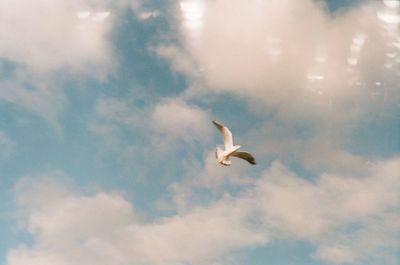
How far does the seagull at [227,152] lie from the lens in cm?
4261

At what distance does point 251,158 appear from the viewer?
45.2 meters

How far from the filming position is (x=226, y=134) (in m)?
45.7

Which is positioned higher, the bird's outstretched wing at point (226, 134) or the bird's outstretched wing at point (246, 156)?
the bird's outstretched wing at point (226, 134)

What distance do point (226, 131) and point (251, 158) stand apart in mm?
4211

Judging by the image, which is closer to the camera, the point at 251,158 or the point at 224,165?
the point at 224,165

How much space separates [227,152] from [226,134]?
308 centimetres

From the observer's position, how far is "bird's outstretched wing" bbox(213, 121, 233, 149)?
44.6 metres

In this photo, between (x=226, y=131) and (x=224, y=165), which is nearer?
(x=224, y=165)

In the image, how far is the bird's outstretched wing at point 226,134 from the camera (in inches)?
1757

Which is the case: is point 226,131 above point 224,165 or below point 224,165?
above

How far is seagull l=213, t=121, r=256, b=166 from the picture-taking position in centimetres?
4261

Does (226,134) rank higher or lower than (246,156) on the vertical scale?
higher

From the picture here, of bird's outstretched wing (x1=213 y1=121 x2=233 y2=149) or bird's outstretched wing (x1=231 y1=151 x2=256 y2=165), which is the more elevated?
bird's outstretched wing (x1=213 y1=121 x2=233 y2=149)

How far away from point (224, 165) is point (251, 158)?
4.63 m
